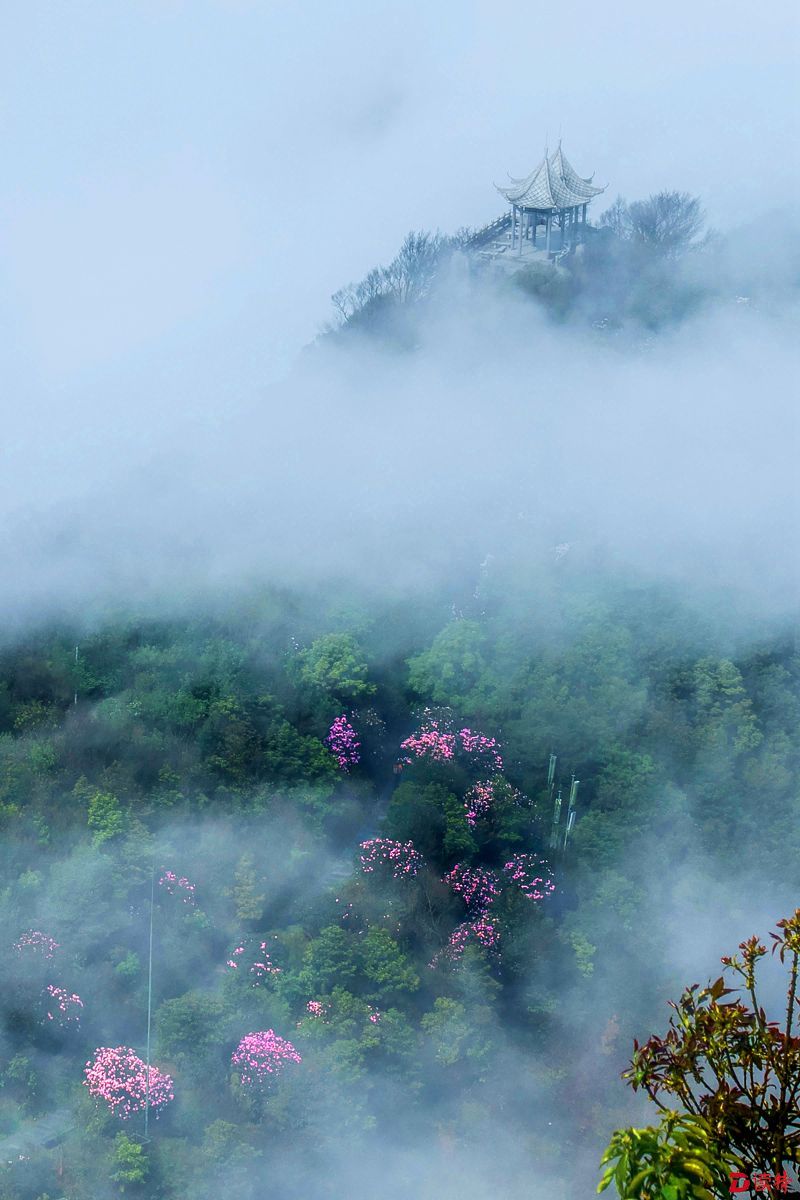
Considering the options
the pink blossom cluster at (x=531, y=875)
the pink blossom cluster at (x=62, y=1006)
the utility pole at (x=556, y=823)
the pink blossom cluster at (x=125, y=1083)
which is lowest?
the pink blossom cluster at (x=125, y=1083)

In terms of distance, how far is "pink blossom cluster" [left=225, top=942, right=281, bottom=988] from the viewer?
11227mm

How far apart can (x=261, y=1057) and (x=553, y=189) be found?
656 inches

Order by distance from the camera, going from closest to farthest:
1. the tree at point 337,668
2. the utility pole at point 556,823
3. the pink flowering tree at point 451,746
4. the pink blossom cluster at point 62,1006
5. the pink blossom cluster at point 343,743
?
the pink blossom cluster at point 62,1006 < the utility pole at point 556,823 < the pink flowering tree at point 451,746 < the pink blossom cluster at point 343,743 < the tree at point 337,668

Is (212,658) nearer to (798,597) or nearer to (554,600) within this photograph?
(554,600)

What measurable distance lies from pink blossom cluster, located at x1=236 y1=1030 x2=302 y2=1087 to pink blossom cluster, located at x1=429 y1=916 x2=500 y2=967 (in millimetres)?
1605

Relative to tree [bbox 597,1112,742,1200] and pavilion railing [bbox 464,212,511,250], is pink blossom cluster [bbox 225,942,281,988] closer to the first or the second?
tree [bbox 597,1112,742,1200]

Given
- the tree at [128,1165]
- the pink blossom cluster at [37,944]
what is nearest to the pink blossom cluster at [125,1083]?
the tree at [128,1165]

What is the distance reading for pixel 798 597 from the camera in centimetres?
1620

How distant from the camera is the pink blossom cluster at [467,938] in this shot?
1148 centimetres

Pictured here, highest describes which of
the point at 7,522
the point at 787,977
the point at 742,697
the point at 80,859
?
the point at 7,522

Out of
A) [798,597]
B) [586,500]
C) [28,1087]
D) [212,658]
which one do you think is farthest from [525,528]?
[28,1087]

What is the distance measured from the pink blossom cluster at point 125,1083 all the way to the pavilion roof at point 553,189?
1674 cm

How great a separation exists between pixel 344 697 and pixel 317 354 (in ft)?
31.8

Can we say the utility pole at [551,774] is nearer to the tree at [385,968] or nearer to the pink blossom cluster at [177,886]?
the tree at [385,968]
